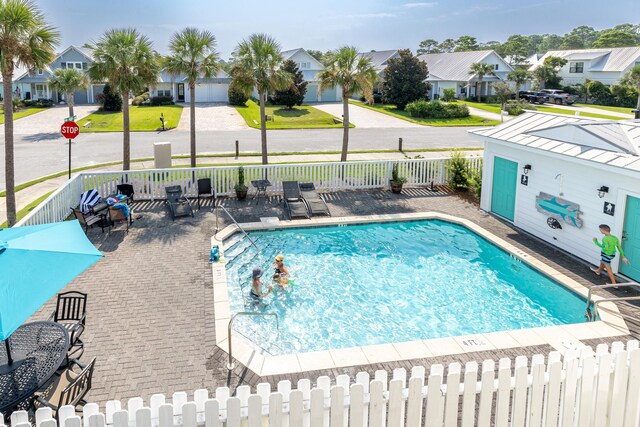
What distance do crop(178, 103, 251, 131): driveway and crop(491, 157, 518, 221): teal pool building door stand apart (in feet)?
86.2

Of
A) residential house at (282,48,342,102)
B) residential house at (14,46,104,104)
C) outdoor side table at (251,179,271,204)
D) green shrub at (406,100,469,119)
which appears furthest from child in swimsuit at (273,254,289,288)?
residential house at (14,46,104,104)

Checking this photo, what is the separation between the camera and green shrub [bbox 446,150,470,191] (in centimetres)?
1928

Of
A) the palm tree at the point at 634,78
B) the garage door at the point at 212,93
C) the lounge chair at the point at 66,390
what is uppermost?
the palm tree at the point at 634,78

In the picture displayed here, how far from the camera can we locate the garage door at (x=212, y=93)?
5757 cm

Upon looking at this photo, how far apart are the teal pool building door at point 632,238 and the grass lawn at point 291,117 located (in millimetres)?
30954

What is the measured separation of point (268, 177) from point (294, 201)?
83.4 inches

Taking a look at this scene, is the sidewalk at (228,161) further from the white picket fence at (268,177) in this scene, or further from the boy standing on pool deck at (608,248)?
the boy standing on pool deck at (608,248)

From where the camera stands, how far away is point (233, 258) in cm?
1351

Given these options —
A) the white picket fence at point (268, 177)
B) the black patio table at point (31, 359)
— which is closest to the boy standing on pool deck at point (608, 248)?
the white picket fence at point (268, 177)

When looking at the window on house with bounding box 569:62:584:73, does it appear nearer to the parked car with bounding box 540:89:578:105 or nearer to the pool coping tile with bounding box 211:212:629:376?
the parked car with bounding box 540:89:578:105

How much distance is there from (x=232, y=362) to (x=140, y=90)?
14173mm

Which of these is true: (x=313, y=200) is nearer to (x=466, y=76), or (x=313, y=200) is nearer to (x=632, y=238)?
(x=632, y=238)

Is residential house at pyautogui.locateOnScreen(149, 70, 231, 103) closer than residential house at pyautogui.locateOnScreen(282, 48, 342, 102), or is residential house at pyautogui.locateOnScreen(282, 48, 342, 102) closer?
residential house at pyautogui.locateOnScreen(149, 70, 231, 103)

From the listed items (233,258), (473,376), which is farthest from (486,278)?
(473,376)
